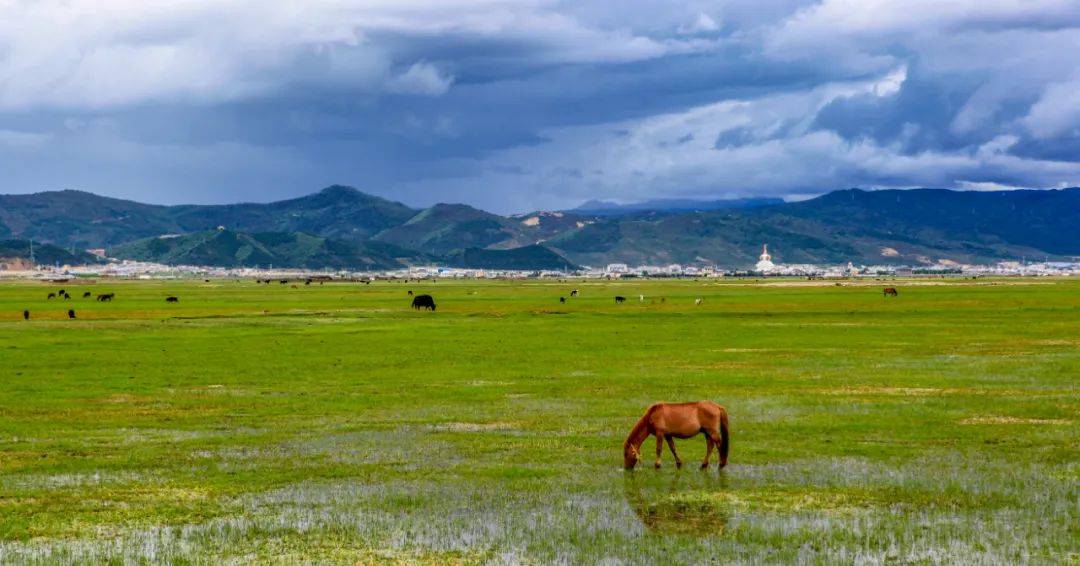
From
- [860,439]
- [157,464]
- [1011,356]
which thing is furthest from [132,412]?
[1011,356]

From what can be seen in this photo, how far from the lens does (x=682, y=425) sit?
2130cm

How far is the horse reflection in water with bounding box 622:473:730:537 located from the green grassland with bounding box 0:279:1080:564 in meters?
0.07

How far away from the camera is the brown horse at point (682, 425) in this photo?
69.7ft

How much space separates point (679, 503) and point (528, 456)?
5.24 m

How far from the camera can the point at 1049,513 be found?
57.9 feet

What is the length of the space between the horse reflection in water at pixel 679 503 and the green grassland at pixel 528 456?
0.07 metres

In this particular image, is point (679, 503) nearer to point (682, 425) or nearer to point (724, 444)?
point (682, 425)

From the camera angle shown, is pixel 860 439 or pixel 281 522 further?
pixel 860 439

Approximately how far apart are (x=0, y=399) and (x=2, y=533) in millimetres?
18999

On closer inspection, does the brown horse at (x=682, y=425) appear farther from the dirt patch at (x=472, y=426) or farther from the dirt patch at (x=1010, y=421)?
the dirt patch at (x=1010, y=421)

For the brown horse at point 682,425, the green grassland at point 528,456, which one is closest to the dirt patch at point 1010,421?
the green grassland at point 528,456

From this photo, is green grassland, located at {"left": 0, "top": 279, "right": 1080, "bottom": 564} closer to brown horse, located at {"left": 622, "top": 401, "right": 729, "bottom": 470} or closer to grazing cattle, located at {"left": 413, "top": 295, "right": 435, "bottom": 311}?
brown horse, located at {"left": 622, "top": 401, "right": 729, "bottom": 470}

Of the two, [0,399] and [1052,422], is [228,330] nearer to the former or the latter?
[0,399]

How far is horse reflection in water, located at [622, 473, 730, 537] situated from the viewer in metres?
17.1
